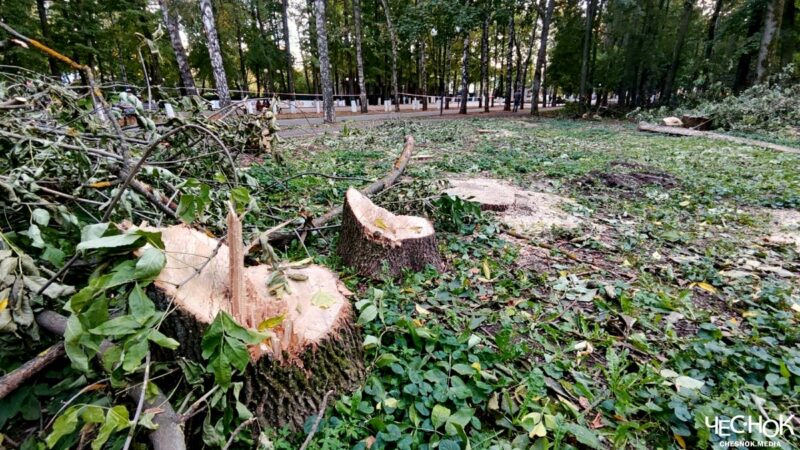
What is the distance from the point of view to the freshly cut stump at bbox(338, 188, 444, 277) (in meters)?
2.83

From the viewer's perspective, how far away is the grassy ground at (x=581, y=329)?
1670 mm

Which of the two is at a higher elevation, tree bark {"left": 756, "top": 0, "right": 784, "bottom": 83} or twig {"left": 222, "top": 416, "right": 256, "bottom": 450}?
tree bark {"left": 756, "top": 0, "right": 784, "bottom": 83}

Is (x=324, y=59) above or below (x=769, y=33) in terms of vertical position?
below

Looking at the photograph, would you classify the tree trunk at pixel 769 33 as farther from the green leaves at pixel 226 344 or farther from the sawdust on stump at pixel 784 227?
the green leaves at pixel 226 344

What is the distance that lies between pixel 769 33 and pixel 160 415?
18949mm

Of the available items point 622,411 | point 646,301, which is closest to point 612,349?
point 622,411

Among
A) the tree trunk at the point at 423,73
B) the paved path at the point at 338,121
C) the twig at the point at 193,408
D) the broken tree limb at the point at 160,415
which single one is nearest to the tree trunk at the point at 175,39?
the paved path at the point at 338,121

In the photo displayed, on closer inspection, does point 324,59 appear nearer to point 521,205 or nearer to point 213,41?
point 213,41

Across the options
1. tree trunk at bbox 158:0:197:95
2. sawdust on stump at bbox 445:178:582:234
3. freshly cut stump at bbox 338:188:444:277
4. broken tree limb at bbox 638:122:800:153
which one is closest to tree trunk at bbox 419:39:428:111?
broken tree limb at bbox 638:122:800:153

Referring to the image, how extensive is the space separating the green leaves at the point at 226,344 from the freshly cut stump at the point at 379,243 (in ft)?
5.20

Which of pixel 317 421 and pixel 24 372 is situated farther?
pixel 317 421

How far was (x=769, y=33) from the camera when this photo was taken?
1248 cm

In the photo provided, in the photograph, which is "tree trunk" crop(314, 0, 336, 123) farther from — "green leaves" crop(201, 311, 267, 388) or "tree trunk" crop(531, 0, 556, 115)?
"green leaves" crop(201, 311, 267, 388)

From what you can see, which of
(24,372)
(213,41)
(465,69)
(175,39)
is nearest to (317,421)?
(24,372)
